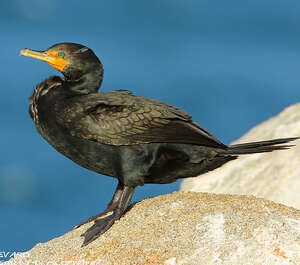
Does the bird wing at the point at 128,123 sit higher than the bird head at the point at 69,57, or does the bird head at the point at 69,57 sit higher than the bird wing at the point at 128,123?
the bird head at the point at 69,57

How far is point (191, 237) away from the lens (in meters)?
4.61

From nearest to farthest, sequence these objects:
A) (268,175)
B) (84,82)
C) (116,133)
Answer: (116,133), (84,82), (268,175)

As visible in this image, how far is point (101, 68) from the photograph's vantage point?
5.31 m

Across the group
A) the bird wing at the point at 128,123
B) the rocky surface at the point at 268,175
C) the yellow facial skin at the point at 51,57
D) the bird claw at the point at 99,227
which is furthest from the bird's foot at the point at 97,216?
the rocky surface at the point at 268,175

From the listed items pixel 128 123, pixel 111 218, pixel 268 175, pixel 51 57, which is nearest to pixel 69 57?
pixel 51 57

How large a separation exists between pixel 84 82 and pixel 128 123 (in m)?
0.74

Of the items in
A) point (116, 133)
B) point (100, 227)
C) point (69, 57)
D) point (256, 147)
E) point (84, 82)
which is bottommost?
point (100, 227)

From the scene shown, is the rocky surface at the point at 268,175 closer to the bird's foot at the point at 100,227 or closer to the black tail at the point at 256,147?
the black tail at the point at 256,147

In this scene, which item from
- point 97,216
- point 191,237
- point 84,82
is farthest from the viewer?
point 97,216

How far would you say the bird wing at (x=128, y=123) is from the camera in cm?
478

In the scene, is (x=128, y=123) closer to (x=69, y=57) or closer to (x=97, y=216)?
(x=69, y=57)

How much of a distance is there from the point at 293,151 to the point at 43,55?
565cm

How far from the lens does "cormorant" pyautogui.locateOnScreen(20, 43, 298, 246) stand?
15.8 feet

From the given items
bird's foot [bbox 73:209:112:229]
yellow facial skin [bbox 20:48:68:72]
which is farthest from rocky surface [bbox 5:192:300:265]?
yellow facial skin [bbox 20:48:68:72]
